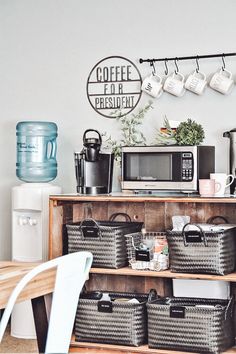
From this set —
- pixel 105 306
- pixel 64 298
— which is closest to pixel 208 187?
pixel 105 306

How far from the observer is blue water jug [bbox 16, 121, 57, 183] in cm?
458

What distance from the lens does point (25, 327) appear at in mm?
4457

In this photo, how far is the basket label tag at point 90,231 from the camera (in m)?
4.09

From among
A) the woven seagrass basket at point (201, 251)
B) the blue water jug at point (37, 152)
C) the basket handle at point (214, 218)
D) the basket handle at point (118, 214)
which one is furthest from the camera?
the blue water jug at point (37, 152)

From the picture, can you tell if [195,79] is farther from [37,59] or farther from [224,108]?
[37,59]

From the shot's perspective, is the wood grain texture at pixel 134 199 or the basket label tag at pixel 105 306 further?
the basket label tag at pixel 105 306

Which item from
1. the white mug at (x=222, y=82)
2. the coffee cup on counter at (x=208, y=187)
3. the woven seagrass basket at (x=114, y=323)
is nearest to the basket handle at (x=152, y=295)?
the woven seagrass basket at (x=114, y=323)

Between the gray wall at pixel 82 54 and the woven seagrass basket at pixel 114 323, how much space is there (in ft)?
2.96

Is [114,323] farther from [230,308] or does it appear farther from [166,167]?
[166,167]

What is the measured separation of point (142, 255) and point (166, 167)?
0.51 meters

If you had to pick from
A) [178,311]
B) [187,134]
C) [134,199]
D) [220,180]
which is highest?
[187,134]

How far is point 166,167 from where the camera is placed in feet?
13.3

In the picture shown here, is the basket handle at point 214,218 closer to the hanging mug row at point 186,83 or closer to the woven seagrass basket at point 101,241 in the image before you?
the woven seagrass basket at point 101,241

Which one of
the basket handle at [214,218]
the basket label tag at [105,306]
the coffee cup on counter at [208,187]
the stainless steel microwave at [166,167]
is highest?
the stainless steel microwave at [166,167]
